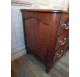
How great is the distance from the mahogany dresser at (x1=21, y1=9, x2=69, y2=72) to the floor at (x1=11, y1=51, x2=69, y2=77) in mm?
121

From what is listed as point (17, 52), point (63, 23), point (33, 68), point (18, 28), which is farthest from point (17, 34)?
point (63, 23)

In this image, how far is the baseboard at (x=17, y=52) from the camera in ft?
5.38

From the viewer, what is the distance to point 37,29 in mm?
1338

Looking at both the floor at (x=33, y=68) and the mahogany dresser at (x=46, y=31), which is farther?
the floor at (x=33, y=68)

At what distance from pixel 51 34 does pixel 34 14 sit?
1.24 feet

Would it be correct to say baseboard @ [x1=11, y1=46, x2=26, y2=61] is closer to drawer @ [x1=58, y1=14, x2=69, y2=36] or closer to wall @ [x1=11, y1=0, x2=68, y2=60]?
wall @ [x1=11, y1=0, x2=68, y2=60]

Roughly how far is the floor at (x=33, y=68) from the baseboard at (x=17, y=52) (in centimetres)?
6

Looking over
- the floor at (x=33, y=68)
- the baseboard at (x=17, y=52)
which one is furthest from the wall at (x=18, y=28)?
the floor at (x=33, y=68)

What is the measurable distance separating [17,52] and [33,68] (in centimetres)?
43

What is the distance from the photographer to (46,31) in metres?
1.19

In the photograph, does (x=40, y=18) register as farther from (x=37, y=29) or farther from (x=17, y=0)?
(x=17, y=0)

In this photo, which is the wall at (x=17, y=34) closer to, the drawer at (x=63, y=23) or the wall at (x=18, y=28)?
the wall at (x=18, y=28)

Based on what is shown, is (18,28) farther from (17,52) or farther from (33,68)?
(33,68)
